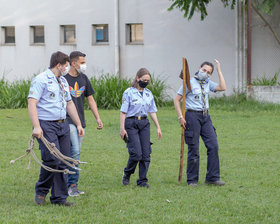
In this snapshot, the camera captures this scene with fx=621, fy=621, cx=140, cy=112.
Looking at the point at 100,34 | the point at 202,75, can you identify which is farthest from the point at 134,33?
the point at 202,75

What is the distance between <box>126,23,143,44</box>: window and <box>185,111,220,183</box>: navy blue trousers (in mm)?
15637

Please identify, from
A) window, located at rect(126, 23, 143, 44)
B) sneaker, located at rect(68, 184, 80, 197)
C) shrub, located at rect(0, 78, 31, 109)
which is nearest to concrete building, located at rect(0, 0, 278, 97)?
window, located at rect(126, 23, 143, 44)

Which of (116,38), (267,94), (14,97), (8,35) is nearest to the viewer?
(267,94)

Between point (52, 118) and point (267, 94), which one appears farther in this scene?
point (267, 94)

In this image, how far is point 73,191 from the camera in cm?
746

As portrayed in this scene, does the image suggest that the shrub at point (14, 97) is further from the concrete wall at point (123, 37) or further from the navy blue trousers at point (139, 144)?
the navy blue trousers at point (139, 144)

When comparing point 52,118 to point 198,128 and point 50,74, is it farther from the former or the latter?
point 198,128

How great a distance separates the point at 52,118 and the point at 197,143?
91.4 inches

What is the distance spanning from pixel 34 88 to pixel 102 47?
57.9ft

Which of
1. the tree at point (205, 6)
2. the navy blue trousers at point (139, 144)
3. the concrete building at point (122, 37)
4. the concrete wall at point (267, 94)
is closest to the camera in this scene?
the navy blue trousers at point (139, 144)

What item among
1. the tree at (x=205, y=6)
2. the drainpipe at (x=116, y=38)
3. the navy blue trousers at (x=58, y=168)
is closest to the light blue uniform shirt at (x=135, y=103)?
the navy blue trousers at (x=58, y=168)

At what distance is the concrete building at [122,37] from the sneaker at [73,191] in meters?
14.7

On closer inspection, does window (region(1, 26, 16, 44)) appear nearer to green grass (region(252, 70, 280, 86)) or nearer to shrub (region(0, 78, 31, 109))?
shrub (region(0, 78, 31, 109))

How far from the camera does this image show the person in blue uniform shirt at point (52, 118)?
6539 mm
